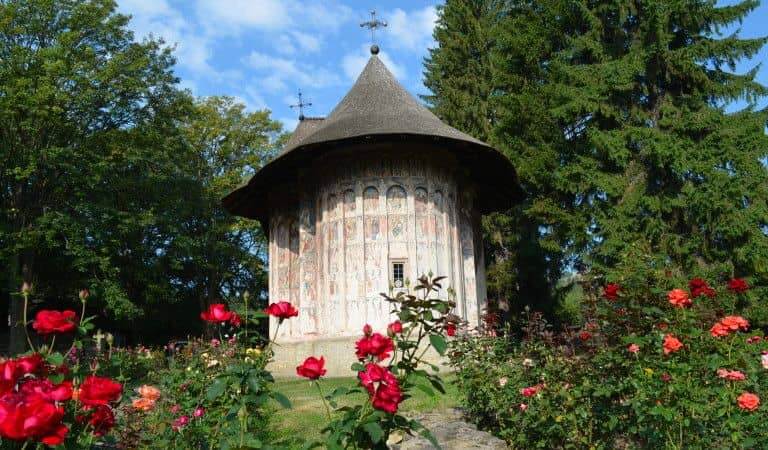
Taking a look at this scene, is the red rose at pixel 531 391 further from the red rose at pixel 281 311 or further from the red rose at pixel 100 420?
the red rose at pixel 100 420

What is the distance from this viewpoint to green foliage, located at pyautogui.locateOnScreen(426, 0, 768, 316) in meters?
15.6

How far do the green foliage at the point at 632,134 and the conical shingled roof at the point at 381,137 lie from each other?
1703 mm

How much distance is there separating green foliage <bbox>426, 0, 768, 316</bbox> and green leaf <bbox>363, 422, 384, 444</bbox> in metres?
13.1

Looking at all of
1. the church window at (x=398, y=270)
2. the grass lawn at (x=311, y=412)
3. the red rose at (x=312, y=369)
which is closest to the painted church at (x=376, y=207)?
the church window at (x=398, y=270)

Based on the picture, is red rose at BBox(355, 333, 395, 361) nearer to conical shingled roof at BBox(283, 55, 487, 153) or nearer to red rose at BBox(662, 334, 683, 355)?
red rose at BBox(662, 334, 683, 355)

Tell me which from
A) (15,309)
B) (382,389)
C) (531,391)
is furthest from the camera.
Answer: (15,309)

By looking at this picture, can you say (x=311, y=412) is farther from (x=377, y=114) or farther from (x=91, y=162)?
(x=91, y=162)

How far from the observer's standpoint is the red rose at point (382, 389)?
2463mm

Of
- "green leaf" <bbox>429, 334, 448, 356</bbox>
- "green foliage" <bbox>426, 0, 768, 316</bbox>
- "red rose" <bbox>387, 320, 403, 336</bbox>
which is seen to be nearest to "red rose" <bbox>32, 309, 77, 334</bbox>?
"red rose" <bbox>387, 320, 403, 336</bbox>

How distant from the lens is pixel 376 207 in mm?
14859

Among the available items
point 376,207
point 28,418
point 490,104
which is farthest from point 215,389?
point 490,104

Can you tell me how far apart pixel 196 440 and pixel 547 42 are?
1748cm

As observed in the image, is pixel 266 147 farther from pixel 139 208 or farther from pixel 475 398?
pixel 475 398

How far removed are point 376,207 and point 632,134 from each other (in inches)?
264
